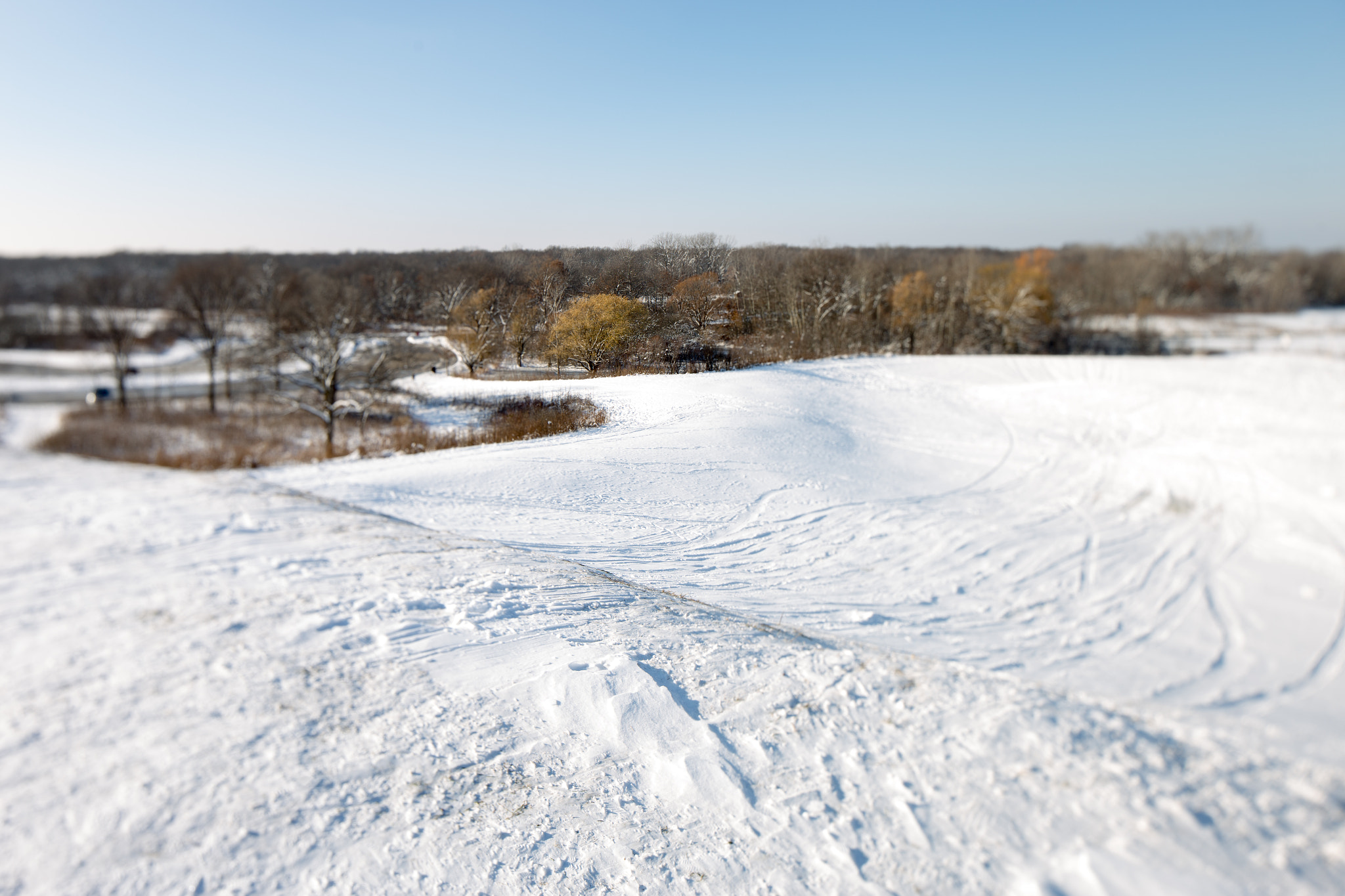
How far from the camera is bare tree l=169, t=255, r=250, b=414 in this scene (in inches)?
257

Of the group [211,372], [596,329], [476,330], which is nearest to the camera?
[596,329]

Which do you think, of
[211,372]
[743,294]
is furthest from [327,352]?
[743,294]

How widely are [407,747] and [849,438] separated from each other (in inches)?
171

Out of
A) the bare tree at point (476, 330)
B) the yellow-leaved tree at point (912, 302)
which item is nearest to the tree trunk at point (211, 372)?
the bare tree at point (476, 330)

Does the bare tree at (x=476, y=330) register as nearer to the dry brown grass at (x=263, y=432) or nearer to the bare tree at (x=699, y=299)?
the dry brown grass at (x=263, y=432)

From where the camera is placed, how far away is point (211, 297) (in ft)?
22.3

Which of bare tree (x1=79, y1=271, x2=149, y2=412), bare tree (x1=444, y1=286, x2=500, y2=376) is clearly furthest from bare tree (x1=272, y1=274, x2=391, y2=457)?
bare tree (x1=444, y1=286, x2=500, y2=376)

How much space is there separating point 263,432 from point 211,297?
2.01 metres

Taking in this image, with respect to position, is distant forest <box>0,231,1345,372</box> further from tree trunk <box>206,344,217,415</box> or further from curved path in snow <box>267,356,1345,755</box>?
tree trunk <box>206,344,217,415</box>

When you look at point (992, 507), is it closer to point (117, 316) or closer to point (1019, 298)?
point (1019, 298)

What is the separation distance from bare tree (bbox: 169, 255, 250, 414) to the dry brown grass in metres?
0.62

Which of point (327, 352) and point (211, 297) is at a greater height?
point (211, 297)

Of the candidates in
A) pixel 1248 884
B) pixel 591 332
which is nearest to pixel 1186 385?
pixel 1248 884

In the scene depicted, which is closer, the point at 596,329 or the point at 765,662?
the point at 765,662
